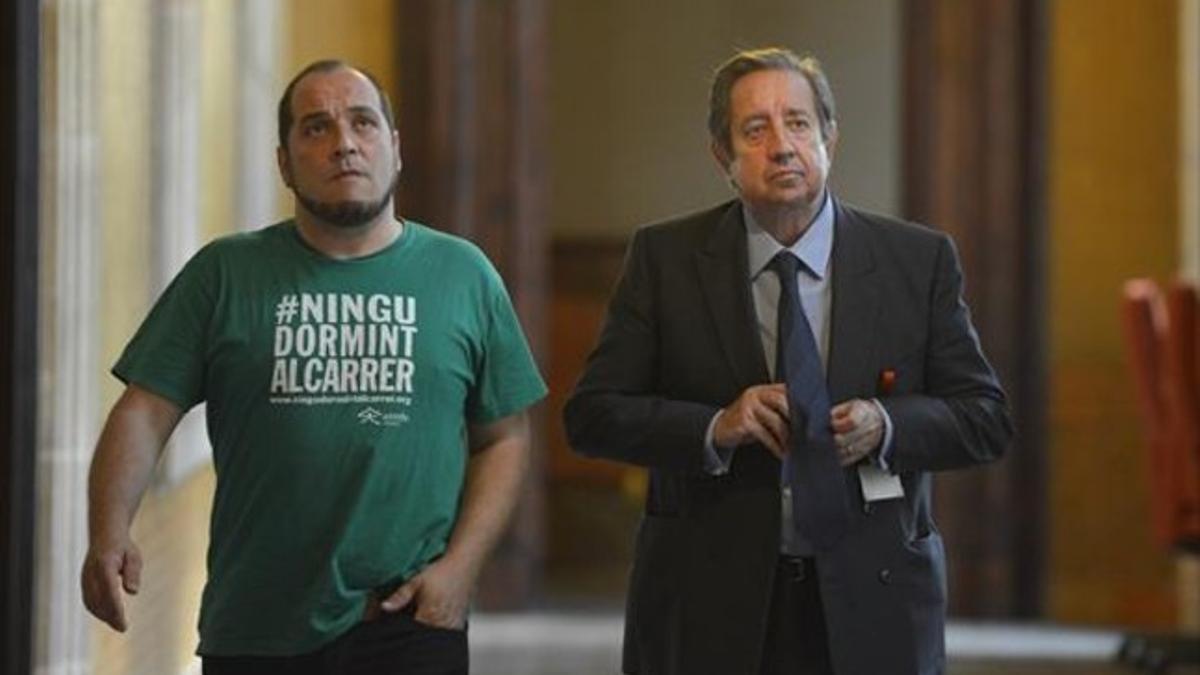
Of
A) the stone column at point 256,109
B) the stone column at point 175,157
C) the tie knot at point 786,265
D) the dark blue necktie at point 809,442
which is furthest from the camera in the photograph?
the stone column at point 256,109

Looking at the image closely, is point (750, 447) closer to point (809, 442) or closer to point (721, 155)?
point (809, 442)

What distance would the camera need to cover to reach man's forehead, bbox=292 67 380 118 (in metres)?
3.15

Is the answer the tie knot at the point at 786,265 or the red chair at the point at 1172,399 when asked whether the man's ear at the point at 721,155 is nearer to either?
the tie knot at the point at 786,265

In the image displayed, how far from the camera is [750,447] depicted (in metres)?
3.20

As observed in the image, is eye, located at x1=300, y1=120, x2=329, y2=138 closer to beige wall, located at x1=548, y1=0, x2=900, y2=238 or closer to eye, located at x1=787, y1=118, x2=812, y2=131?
eye, located at x1=787, y1=118, x2=812, y2=131

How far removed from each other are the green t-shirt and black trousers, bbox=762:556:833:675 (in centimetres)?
37

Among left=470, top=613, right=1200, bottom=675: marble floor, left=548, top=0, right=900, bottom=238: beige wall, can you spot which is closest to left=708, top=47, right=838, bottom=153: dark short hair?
left=470, top=613, right=1200, bottom=675: marble floor

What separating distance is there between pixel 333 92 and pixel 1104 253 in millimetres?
7328

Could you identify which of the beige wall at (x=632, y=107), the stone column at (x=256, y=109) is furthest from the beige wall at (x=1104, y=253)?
the stone column at (x=256, y=109)

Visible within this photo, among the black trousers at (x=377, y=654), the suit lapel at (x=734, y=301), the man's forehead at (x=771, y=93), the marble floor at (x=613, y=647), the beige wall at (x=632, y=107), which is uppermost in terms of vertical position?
the beige wall at (x=632, y=107)

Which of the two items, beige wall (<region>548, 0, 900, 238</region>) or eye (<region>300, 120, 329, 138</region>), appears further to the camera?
beige wall (<region>548, 0, 900, 238</region>)

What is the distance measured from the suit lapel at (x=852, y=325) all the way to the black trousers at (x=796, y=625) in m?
0.20

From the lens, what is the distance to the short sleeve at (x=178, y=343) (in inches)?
123

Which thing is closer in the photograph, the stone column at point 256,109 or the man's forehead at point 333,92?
the man's forehead at point 333,92
